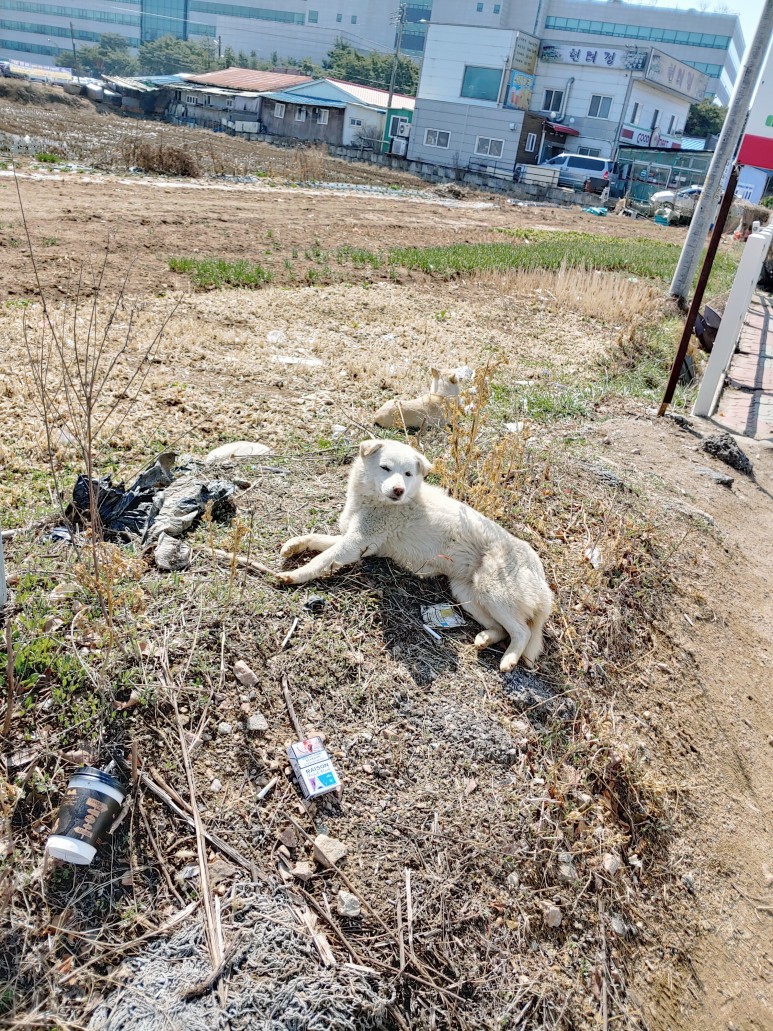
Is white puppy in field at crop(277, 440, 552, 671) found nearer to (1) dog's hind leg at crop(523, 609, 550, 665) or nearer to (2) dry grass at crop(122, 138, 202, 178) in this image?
(1) dog's hind leg at crop(523, 609, 550, 665)

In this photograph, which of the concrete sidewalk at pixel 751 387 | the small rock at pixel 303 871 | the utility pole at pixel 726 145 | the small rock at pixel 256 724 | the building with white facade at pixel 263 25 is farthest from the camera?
the building with white facade at pixel 263 25

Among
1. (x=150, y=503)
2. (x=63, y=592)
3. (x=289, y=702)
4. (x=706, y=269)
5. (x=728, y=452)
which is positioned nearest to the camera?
(x=289, y=702)

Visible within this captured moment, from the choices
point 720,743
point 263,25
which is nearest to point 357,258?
point 720,743

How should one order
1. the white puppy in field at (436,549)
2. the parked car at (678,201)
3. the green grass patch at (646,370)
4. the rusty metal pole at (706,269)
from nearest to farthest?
1. the white puppy in field at (436,549)
2. the rusty metal pole at (706,269)
3. the green grass patch at (646,370)
4. the parked car at (678,201)

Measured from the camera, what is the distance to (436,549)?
3967 mm

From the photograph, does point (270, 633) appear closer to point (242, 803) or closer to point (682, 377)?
point (242, 803)

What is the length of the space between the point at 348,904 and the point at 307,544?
1851 mm

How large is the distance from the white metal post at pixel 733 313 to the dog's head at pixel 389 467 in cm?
590

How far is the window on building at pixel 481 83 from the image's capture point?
1918 inches

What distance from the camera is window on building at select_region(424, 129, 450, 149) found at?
4853 centimetres

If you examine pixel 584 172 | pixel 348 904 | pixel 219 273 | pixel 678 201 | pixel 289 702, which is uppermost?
pixel 584 172

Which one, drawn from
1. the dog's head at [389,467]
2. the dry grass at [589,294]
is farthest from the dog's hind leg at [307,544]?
the dry grass at [589,294]

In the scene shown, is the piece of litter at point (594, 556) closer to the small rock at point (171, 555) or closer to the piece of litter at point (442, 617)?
the piece of litter at point (442, 617)

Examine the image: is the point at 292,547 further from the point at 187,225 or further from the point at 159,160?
the point at 159,160
